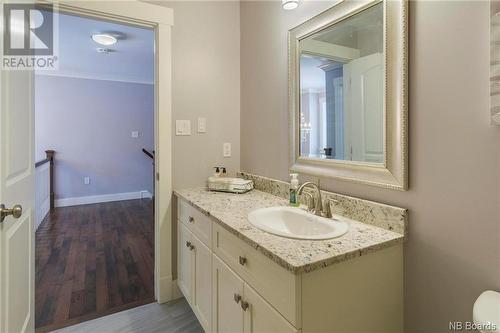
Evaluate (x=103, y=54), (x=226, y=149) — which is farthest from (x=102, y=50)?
(x=226, y=149)

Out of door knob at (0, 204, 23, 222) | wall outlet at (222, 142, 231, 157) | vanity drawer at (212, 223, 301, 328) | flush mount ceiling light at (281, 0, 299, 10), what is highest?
flush mount ceiling light at (281, 0, 299, 10)

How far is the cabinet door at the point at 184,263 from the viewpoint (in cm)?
176

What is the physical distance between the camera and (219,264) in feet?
4.40

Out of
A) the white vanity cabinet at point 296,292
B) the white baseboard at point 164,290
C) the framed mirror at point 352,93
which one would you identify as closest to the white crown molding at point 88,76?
the white baseboard at point 164,290

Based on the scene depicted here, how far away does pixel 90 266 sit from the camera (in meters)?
2.56

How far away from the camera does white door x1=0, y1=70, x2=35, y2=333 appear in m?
1.04

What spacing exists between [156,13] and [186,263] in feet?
5.64

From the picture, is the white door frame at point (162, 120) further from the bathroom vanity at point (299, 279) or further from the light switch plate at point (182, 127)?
the bathroom vanity at point (299, 279)

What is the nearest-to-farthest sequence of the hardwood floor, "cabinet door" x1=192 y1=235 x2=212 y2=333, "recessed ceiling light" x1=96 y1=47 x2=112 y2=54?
"cabinet door" x1=192 y1=235 x2=212 y2=333
the hardwood floor
"recessed ceiling light" x1=96 y1=47 x2=112 y2=54

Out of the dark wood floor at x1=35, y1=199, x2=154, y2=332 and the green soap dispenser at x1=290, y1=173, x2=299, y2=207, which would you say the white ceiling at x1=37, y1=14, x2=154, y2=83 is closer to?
the green soap dispenser at x1=290, y1=173, x2=299, y2=207

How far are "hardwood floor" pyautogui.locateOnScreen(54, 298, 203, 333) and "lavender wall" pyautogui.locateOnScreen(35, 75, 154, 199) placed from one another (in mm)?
3945

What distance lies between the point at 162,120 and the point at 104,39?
2.07 metres

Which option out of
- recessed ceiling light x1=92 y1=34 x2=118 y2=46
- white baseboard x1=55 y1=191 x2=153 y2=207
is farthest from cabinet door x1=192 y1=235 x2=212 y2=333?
white baseboard x1=55 y1=191 x2=153 y2=207

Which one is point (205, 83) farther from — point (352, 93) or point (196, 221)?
point (352, 93)
